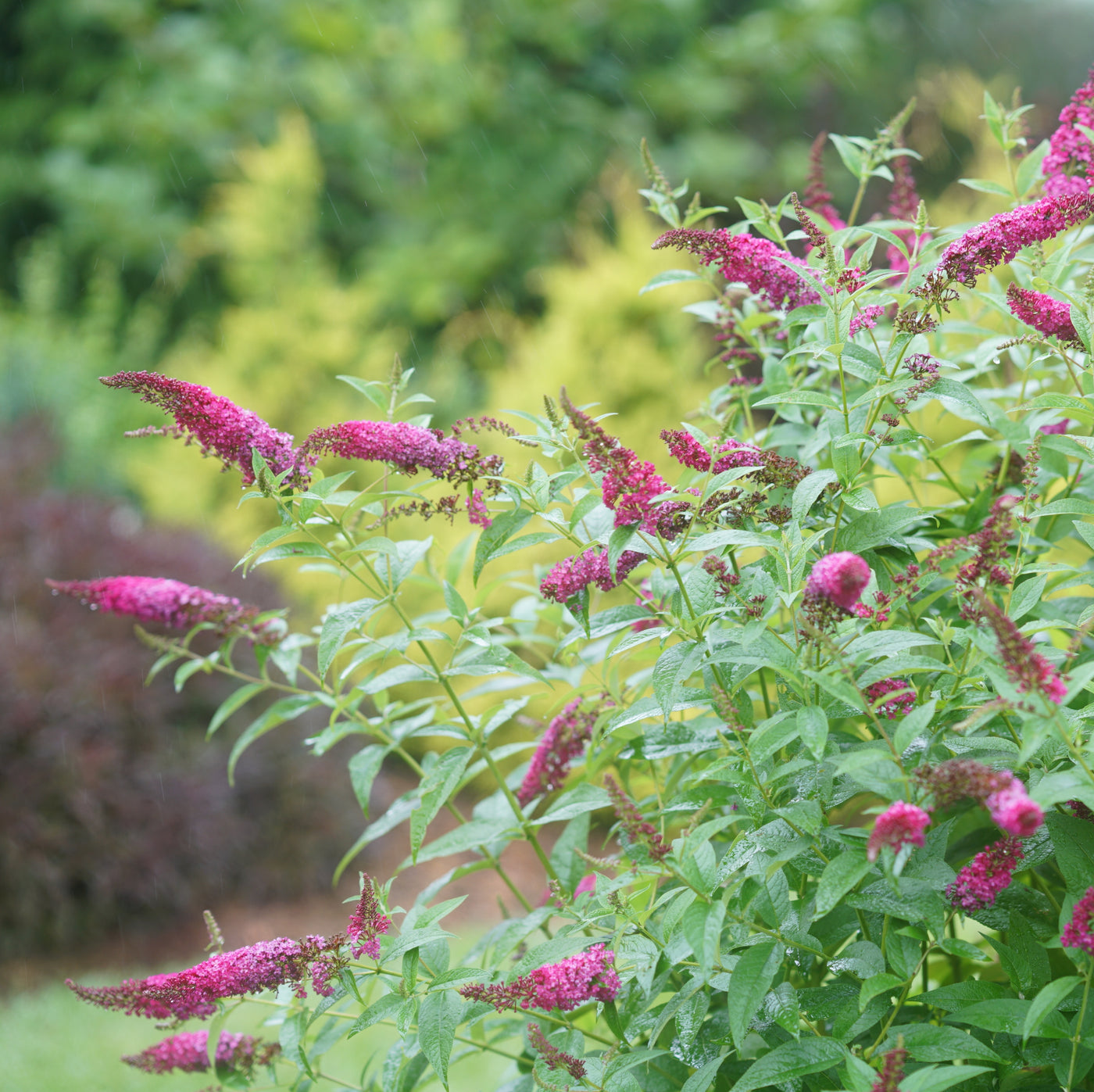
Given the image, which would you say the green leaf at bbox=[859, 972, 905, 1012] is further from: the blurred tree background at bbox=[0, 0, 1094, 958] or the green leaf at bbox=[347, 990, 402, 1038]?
the blurred tree background at bbox=[0, 0, 1094, 958]

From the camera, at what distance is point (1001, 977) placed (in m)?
1.56

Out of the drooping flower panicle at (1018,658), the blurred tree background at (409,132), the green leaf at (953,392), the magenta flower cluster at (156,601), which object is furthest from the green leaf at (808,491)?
the blurred tree background at (409,132)

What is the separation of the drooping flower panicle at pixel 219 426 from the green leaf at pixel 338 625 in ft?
0.60

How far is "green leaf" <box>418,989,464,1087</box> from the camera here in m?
1.14

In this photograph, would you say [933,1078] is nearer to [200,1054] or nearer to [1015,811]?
[1015,811]

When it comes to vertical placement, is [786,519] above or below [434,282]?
above

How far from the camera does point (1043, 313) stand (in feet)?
4.21

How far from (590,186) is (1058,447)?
10.0 metres

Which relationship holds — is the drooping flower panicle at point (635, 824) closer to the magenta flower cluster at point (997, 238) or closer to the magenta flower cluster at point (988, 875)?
the magenta flower cluster at point (988, 875)

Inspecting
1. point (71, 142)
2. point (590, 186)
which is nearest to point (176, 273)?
point (71, 142)

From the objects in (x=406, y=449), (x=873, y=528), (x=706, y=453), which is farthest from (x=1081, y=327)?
(x=406, y=449)

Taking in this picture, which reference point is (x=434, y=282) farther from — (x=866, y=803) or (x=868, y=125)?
(x=866, y=803)

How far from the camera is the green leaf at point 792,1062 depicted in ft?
3.48

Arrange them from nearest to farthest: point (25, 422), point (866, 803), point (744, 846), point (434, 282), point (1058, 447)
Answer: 1. point (744, 846)
2. point (1058, 447)
3. point (866, 803)
4. point (25, 422)
5. point (434, 282)
